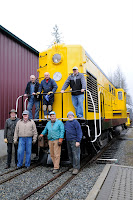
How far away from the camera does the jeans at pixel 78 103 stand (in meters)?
5.38

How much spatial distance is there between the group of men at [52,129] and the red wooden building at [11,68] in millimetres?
2308

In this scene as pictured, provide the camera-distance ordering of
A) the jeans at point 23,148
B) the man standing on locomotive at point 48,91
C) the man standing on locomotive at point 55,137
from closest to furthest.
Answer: the man standing on locomotive at point 55,137
the jeans at point 23,148
the man standing on locomotive at point 48,91

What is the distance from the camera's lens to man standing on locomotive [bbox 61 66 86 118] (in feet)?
17.7

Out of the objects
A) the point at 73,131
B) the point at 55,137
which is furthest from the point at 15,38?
the point at 73,131

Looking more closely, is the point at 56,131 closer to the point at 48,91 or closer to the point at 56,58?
the point at 48,91

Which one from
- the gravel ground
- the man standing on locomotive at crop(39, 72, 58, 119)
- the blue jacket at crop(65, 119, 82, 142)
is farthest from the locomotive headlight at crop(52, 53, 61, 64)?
the gravel ground

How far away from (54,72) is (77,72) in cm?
102

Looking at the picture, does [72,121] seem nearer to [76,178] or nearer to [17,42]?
[76,178]

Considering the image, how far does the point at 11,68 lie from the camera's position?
8.52m

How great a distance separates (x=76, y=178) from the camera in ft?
14.7

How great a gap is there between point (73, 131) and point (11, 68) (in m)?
4.99

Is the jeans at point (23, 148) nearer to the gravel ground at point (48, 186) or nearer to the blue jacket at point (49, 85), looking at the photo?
the gravel ground at point (48, 186)

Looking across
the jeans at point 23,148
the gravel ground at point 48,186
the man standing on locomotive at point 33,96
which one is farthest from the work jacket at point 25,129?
the gravel ground at point 48,186

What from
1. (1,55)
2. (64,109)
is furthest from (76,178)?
(1,55)
